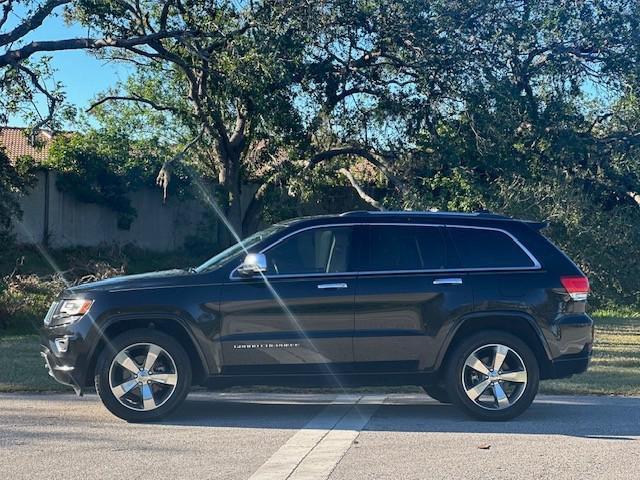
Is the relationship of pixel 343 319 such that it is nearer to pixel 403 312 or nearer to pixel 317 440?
pixel 403 312

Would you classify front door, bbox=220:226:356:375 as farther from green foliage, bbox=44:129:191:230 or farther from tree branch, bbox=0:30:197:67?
green foliage, bbox=44:129:191:230

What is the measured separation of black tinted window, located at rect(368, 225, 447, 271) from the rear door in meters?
0.05

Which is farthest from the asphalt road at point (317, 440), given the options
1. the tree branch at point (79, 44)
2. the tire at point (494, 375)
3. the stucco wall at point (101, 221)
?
the stucco wall at point (101, 221)

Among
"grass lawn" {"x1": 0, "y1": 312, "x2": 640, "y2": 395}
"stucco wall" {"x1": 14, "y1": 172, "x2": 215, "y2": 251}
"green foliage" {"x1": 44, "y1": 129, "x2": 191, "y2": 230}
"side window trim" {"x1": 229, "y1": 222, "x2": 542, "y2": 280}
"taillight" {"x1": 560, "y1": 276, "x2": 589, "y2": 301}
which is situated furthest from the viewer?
"green foliage" {"x1": 44, "y1": 129, "x2": 191, "y2": 230}

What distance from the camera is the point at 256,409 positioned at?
360 inches

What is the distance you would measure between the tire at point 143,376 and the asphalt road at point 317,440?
18 centimetres

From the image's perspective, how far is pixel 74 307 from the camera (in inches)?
324

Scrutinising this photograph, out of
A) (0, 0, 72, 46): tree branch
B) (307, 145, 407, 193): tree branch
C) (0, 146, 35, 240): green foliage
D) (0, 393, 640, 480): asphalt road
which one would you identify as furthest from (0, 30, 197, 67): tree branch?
(0, 393, 640, 480): asphalt road

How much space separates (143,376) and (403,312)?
2.44 meters

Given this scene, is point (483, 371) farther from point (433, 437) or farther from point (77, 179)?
point (77, 179)

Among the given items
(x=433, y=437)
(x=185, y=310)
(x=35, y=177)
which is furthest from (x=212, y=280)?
(x=35, y=177)

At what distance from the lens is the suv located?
8172 mm

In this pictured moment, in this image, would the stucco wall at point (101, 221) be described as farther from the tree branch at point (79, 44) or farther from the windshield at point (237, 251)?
the windshield at point (237, 251)

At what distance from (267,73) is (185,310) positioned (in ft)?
35.8
